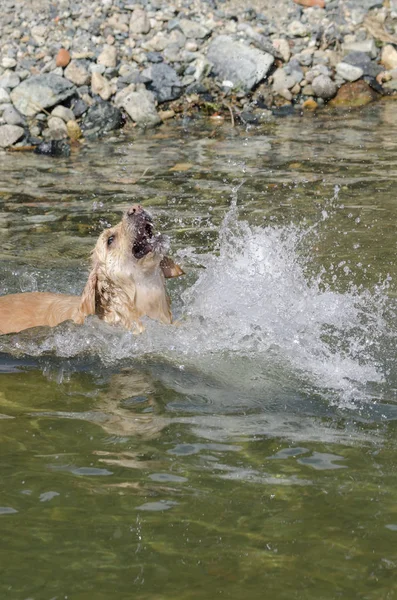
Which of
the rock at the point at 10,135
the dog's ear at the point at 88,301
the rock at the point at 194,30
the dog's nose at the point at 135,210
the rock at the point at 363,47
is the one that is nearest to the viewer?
the dog's ear at the point at 88,301

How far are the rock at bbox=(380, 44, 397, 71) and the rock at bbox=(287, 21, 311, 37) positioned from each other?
4.40 feet

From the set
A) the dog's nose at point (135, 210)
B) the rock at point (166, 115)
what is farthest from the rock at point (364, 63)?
the dog's nose at point (135, 210)

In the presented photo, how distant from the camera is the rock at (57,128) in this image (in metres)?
13.6

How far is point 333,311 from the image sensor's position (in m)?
6.90

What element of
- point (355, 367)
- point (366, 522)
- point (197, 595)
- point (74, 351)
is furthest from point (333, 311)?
point (197, 595)

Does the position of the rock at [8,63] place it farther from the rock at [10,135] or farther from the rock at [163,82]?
the rock at [163,82]

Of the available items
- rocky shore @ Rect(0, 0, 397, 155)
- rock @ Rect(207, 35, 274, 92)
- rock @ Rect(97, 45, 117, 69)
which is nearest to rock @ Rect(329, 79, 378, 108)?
rocky shore @ Rect(0, 0, 397, 155)

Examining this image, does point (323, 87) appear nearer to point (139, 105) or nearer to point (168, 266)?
point (139, 105)

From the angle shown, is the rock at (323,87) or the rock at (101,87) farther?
the rock at (323,87)

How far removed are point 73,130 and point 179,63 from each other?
2248mm

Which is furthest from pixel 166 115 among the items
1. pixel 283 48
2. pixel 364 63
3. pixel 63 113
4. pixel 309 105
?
pixel 364 63

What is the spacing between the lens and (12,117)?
1369 cm

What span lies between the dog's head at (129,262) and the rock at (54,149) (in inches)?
252

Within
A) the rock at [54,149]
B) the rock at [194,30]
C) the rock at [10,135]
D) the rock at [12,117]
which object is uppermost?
the rock at [194,30]
